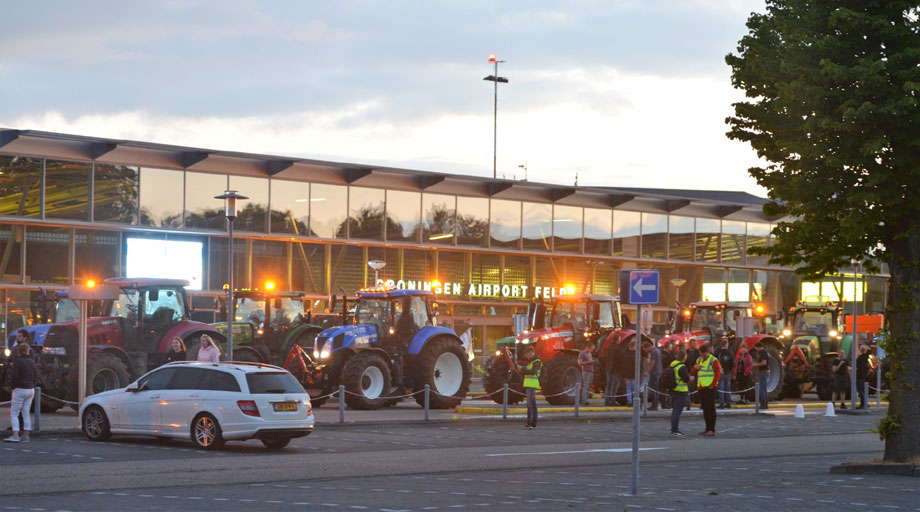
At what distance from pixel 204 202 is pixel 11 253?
682 centimetres

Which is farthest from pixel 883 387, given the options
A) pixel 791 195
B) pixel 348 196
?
pixel 791 195

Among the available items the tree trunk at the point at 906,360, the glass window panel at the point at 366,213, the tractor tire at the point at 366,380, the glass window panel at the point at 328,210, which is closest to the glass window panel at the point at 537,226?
the glass window panel at the point at 366,213

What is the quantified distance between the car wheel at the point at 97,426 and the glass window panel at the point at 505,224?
3296 cm

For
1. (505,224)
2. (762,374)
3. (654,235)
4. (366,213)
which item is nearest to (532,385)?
(762,374)

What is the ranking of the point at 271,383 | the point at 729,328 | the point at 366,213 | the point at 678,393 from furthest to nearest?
the point at 366,213 < the point at 729,328 < the point at 678,393 < the point at 271,383

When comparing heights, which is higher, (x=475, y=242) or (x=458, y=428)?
(x=475, y=242)

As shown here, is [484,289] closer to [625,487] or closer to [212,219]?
[212,219]

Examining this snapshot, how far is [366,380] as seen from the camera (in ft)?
99.3

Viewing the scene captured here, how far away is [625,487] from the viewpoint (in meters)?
16.5

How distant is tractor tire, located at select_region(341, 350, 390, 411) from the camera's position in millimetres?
29547

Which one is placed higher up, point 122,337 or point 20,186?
point 20,186

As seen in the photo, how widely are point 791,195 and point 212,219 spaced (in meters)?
29.1

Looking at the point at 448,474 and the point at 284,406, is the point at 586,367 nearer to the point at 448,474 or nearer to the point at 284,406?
the point at 284,406

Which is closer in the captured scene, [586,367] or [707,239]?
[586,367]
